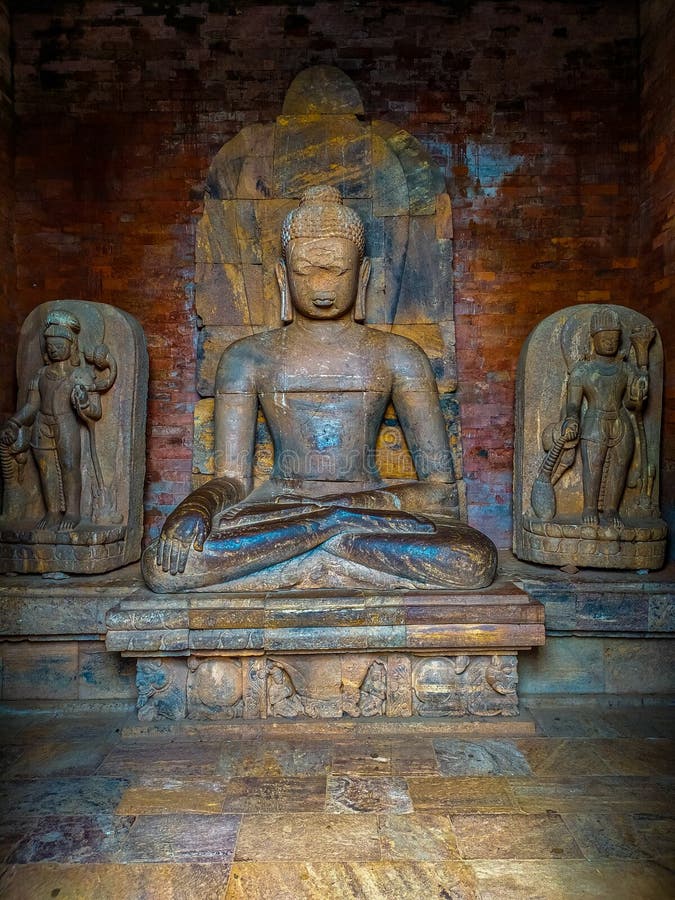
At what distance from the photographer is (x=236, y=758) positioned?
3352 millimetres

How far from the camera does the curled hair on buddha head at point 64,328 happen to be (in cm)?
450

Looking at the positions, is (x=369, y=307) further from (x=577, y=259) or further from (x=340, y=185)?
(x=577, y=259)

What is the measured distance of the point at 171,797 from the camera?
303 cm

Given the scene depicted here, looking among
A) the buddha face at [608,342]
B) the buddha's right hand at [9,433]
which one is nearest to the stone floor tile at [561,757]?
the buddha face at [608,342]

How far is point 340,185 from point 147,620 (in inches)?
138

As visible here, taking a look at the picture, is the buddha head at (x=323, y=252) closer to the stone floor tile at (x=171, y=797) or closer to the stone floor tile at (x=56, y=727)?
the stone floor tile at (x=56, y=727)

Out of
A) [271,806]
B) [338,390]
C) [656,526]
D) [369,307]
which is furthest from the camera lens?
[369,307]

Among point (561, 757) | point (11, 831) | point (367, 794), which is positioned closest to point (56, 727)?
point (11, 831)

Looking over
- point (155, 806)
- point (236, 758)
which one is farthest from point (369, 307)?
point (155, 806)

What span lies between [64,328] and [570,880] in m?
4.04

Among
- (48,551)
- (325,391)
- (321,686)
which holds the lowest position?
(321,686)

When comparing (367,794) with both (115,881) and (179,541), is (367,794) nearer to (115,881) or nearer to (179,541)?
(115,881)

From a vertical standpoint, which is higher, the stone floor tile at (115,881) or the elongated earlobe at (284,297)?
the elongated earlobe at (284,297)

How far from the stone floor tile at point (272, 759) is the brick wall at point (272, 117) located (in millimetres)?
2378
